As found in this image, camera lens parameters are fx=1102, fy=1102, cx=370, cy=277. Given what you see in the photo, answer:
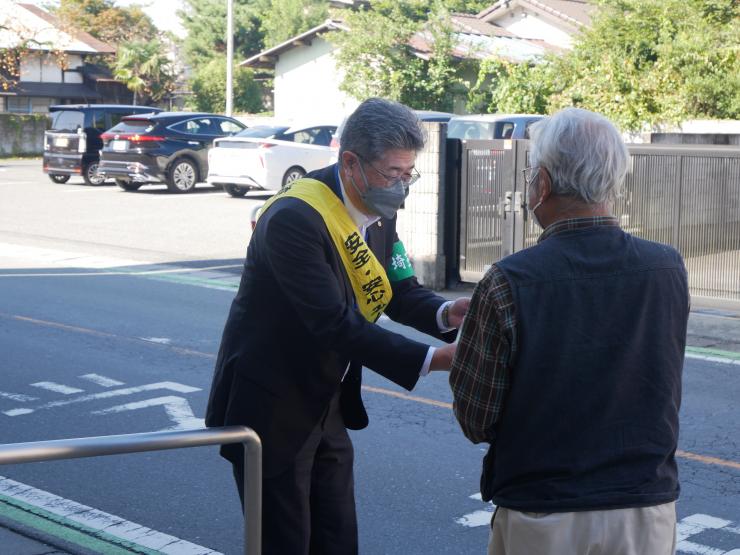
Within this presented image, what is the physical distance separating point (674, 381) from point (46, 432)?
16.4 feet

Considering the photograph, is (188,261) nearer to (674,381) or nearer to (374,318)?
(374,318)

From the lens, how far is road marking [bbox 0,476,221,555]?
4949 millimetres

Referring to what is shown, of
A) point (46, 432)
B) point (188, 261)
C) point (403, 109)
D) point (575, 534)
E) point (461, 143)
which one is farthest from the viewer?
point (188, 261)

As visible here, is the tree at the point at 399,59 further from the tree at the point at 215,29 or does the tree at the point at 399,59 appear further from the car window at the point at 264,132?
the tree at the point at 215,29

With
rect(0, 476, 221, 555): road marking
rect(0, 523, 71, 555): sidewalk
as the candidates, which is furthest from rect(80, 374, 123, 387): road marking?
rect(0, 523, 71, 555): sidewalk

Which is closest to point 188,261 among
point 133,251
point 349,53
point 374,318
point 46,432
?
point 133,251

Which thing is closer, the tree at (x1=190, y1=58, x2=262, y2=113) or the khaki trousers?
the khaki trousers

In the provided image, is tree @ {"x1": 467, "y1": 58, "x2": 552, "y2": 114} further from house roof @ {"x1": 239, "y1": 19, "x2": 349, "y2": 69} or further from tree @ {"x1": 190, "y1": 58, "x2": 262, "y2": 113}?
tree @ {"x1": 190, "y1": 58, "x2": 262, "y2": 113}

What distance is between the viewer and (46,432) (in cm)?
676

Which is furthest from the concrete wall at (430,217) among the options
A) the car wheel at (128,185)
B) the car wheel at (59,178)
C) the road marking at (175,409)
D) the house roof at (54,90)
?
the house roof at (54,90)

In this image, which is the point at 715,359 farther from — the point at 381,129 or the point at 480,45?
the point at 480,45

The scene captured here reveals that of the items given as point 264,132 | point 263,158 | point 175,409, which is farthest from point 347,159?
point 264,132

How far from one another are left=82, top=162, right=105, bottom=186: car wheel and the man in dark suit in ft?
79.7

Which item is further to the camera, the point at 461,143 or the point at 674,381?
the point at 461,143
